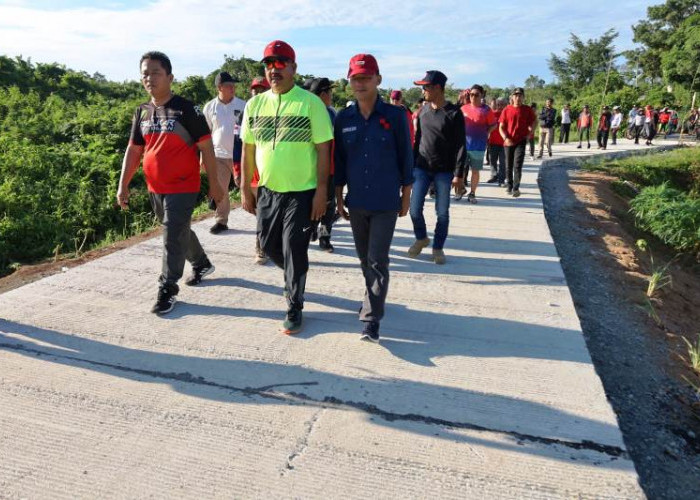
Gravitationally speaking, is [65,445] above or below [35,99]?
below

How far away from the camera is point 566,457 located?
8.15ft

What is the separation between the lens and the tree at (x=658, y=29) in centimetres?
4103

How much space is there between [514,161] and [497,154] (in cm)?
152

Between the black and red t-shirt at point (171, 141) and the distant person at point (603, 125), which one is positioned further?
the distant person at point (603, 125)

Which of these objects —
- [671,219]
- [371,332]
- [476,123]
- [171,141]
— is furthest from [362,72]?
[671,219]

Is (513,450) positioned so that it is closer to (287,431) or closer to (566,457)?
(566,457)

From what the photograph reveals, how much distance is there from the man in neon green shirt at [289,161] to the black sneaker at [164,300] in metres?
0.90

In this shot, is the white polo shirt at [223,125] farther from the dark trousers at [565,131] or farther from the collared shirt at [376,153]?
the dark trousers at [565,131]

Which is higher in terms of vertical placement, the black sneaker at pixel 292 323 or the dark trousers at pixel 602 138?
the dark trousers at pixel 602 138

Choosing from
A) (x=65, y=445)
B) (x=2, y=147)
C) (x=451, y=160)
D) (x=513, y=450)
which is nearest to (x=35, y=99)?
(x=2, y=147)

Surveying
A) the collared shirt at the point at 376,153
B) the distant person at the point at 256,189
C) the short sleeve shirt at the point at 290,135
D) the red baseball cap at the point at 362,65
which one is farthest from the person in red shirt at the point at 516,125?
the short sleeve shirt at the point at 290,135

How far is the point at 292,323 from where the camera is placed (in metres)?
3.71

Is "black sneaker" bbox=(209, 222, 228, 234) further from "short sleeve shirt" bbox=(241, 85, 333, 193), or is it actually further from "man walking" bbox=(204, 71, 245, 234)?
"short sleeve shirt" bbox=(241, 85, 333, 193)

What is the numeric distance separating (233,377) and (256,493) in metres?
0.99
